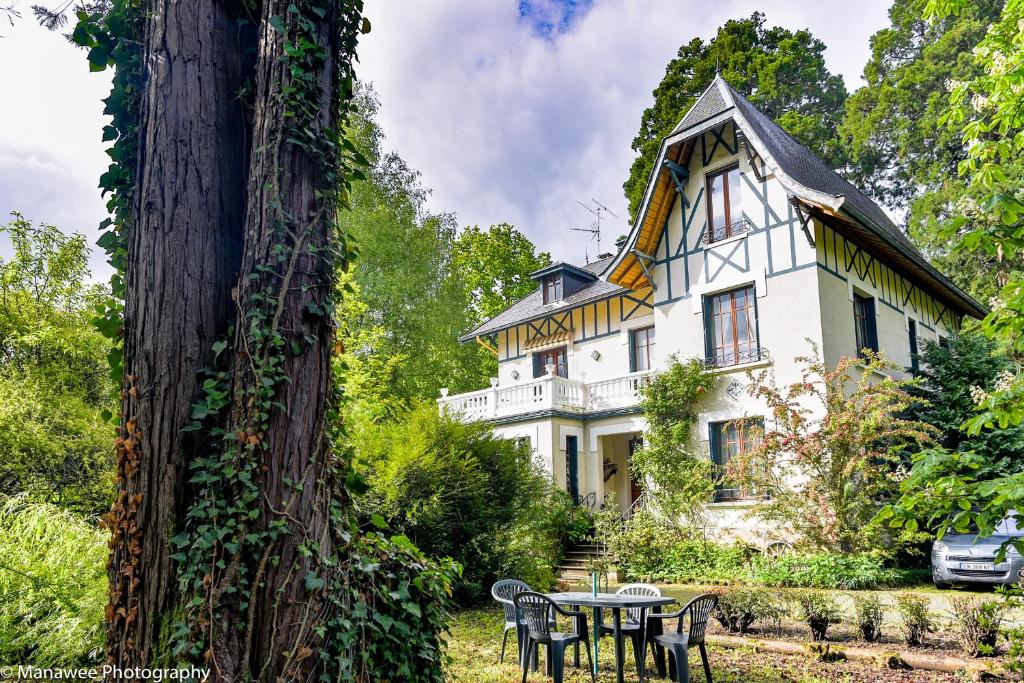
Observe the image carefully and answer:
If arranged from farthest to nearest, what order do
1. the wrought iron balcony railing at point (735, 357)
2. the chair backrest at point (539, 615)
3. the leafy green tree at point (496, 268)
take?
the leafy green tree at point (496, 268) → the wrought iron balcony railing at point (735, 357) → the chair backrest at point (539, 615)

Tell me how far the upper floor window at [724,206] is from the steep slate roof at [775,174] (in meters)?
1.04

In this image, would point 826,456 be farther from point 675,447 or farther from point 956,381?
point 956,381

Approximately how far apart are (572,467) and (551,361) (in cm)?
364

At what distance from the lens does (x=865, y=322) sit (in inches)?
621

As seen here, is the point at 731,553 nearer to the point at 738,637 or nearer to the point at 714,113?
the point at 738,637

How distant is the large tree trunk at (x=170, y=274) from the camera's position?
2.83 meters

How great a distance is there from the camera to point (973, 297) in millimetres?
20438

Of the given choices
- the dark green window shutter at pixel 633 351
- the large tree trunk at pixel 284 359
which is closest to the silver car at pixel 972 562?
the dark green window shutter at pixel 633 351

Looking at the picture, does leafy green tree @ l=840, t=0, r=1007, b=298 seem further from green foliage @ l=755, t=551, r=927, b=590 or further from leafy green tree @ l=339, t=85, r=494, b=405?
leafy green tree @ l=339, t=85, r=494, b=405

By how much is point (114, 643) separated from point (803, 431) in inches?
496

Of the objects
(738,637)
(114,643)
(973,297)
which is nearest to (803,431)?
(738,637)

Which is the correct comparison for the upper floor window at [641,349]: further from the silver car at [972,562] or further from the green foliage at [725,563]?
the silver car at [972,562]

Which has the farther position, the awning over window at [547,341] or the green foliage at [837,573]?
the awning over window at [547,341]

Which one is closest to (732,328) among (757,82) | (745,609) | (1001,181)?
(745,609)
